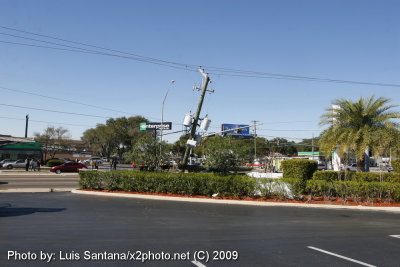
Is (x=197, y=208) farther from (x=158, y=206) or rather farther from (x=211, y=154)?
(x=211, y=154)

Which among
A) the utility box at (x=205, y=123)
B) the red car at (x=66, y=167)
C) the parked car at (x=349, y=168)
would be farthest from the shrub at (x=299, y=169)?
the red car at (x=66, y=167)

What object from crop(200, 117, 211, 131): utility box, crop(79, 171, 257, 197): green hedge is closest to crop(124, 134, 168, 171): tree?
crop(79, 171, 257, 197): green hedge

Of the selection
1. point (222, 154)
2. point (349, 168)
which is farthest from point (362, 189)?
point (349, 168)

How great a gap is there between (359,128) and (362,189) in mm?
6360

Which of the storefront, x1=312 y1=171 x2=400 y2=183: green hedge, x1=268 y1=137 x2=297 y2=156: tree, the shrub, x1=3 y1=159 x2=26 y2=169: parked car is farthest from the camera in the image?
x1=268 y1=137 x2=297 y2=156: tree

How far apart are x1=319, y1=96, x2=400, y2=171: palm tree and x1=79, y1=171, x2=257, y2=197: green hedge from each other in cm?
778

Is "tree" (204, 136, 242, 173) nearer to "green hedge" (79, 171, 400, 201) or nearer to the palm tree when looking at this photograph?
"green hedge" (79, 171, 400, 201)

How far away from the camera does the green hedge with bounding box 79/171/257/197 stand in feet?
59.7

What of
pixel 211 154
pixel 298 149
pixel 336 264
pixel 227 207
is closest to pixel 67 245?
pixel 336 264

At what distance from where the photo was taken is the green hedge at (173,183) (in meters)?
18.2

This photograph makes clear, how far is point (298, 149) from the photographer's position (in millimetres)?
→ 144375

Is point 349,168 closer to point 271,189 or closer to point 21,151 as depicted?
point 271,189

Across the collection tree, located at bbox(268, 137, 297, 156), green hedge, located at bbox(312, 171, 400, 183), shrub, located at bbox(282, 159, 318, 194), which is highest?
tree, located at bbox(268, 137, 297, 156)

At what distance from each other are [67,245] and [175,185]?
11.3 meters
